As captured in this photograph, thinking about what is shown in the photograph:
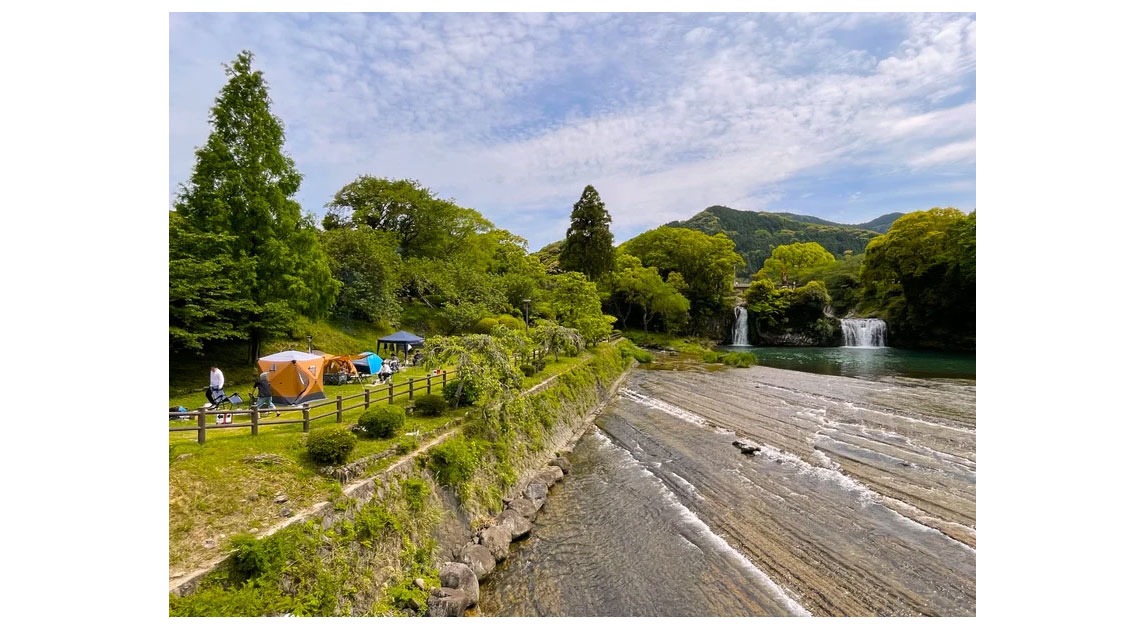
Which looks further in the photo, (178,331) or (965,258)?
(965,258)

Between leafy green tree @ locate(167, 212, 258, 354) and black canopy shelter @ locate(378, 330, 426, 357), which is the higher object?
leafy green tree @ locate(167, 212, 258, 354)

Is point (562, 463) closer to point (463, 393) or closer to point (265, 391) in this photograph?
point (463, 393)

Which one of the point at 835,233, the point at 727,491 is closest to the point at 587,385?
the point at 727,491

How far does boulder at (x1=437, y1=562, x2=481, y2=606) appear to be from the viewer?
350 inches

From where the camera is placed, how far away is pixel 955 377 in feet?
103

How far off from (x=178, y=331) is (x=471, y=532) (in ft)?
41.9

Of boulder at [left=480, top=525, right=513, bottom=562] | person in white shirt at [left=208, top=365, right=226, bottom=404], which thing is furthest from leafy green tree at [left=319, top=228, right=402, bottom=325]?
boulder at [left=480, top=525, right=513, bottom=562]

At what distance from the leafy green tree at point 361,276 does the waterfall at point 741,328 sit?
148ft

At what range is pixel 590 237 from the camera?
161 ft

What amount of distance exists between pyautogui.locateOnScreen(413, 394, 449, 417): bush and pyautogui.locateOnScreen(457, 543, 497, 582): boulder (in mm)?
4818

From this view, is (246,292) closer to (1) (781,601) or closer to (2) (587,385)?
(2) (587,385)

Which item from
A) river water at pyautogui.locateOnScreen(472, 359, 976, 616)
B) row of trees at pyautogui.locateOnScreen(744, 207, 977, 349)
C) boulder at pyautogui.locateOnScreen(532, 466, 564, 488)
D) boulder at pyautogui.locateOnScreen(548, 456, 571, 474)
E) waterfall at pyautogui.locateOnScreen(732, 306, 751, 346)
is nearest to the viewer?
river water at pyautogui.locateOnScreen(472, 359, 976, 616)

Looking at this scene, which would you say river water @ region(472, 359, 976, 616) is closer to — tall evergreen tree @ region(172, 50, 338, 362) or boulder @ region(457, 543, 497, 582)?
boulder @ region(457, 543, 497, 582)

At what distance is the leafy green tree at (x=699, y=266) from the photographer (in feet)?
198
